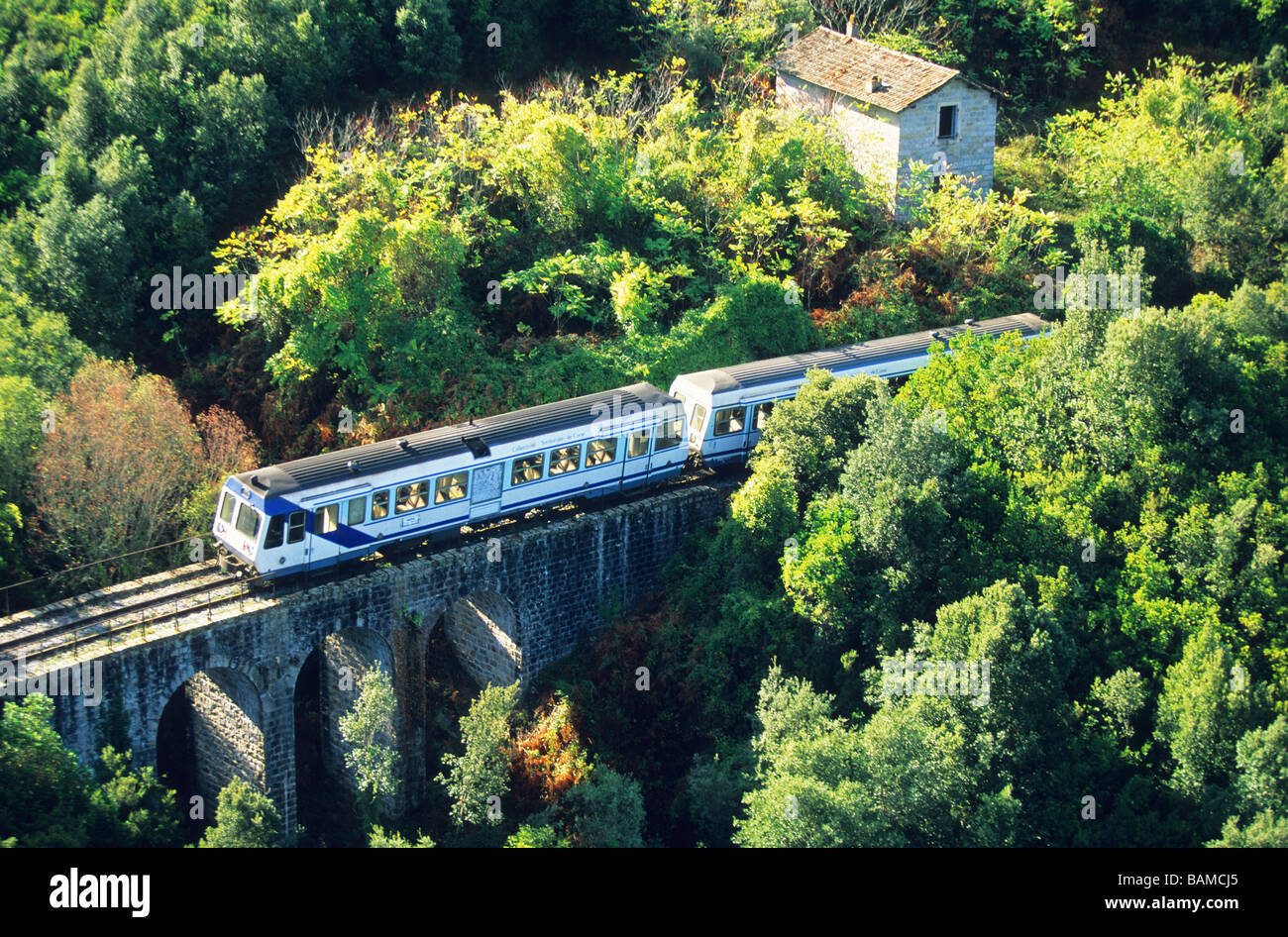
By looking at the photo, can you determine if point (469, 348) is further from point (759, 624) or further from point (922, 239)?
point (922, 239)

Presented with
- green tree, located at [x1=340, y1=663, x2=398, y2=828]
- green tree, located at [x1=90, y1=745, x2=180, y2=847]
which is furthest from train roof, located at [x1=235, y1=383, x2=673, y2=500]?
green tree, located at [x1=90, y1=745, x2=180, y2=847]

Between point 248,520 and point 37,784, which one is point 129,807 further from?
point 248,520

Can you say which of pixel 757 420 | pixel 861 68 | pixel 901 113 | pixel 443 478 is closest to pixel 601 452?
pixel 443 478

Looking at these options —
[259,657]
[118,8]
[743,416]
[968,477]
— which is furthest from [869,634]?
[118,8]

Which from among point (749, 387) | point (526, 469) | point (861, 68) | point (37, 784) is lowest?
point (37, 784)

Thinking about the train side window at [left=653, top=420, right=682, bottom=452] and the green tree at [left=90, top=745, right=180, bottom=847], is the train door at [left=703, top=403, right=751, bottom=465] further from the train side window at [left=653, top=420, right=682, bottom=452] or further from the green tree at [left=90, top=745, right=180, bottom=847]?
the green tree at [left=90, top=745, right=180, bottom=847]

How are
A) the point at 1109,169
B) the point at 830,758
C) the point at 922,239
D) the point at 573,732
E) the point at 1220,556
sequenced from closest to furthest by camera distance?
the point at 830,758
the point at 1220,556
the point at 573,732
the point at 922,239
the point at 1109,169

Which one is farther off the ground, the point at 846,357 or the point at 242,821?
the point at 846,357
